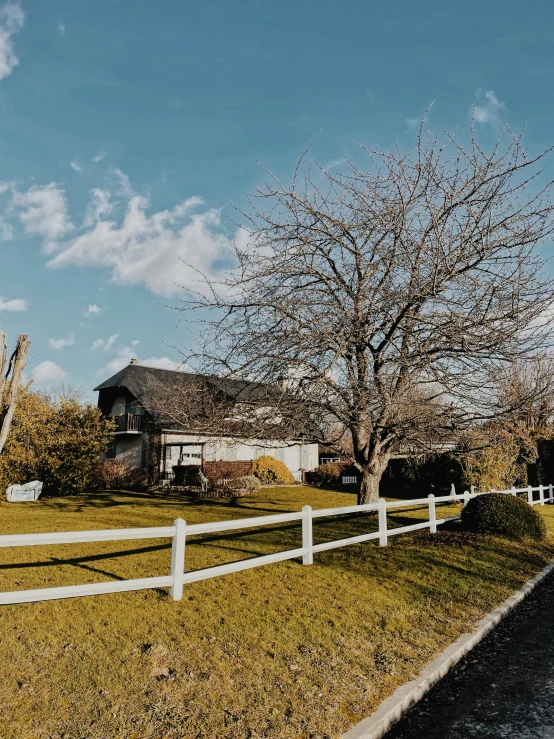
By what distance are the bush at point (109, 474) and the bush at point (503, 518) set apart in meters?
21.1

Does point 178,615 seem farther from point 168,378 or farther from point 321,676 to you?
point 168,378

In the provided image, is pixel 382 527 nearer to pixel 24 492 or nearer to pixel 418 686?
pixel 418 686

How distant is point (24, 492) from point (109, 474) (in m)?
6.81

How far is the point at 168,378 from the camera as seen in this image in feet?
113

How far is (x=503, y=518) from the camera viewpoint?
1212 cm

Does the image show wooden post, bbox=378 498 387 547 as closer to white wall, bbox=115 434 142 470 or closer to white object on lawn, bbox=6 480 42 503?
white object on lawn, bbox=6 480 42 503

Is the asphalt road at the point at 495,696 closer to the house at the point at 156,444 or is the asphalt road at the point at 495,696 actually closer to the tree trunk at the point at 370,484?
the tree trunk at the point at 370,484

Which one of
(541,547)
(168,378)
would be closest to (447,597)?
(541,547)

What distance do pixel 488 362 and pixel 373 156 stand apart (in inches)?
218

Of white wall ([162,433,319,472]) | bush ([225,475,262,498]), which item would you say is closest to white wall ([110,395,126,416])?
white wall ([162,433,319,472])

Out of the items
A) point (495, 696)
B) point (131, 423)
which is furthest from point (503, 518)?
point (131, 423)

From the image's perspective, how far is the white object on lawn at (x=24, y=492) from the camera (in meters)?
21.2

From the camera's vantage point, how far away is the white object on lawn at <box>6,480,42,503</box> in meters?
21.2

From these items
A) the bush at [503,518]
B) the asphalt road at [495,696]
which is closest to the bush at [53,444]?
the bush at [503,518]
